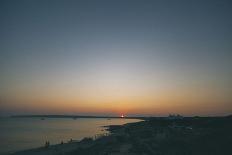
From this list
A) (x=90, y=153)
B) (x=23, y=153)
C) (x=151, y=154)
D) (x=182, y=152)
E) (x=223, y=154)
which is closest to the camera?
(x=223, y=154)

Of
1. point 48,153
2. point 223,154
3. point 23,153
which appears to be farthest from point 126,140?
point 223,154

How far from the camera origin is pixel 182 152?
27188 mm

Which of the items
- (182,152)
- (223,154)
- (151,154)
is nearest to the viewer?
(223,154)

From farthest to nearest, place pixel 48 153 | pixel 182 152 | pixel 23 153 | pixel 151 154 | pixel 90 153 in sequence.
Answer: pixel 23 153
pixel 48 153
pixel 90 153
pixel 151 154
pixel 182 152

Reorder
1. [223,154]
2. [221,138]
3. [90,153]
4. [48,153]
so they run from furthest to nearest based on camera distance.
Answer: [48,153] < [90,153] < [221,138] < [223,154]

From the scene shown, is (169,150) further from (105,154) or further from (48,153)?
(48,153)

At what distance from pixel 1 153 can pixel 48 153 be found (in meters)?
10.1

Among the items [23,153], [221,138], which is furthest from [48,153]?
[221,138]

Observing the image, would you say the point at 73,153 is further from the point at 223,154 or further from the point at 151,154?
the point at 223,154

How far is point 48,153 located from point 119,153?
13.3 metres

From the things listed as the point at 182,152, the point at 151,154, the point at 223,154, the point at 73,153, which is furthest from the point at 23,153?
the point at 223,154

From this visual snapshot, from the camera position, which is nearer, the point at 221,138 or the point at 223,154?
the point at 223,154

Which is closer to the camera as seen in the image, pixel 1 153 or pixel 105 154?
pixel 105 154

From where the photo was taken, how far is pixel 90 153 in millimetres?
33750
